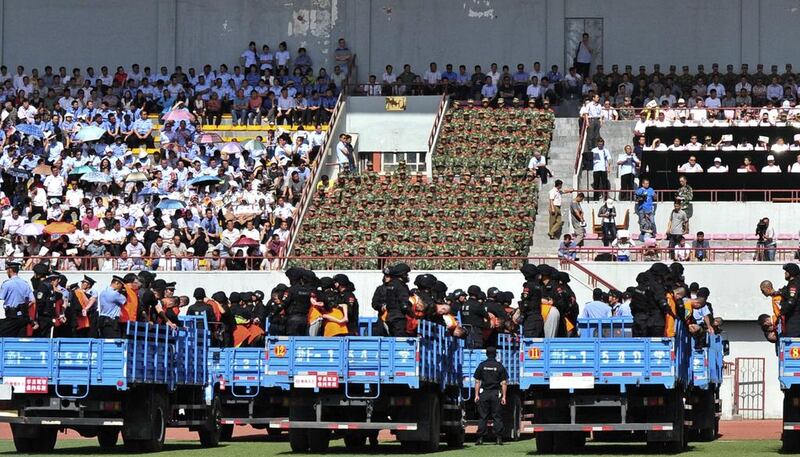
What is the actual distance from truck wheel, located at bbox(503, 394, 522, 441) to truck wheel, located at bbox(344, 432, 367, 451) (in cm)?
262

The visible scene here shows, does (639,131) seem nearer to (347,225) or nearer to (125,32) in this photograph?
(347,225)

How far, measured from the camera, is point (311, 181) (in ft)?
156

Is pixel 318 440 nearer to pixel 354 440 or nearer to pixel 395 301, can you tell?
pixel 354 440

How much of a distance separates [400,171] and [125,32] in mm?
15745

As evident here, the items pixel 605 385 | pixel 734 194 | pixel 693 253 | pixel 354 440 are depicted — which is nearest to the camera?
pixel 605 385

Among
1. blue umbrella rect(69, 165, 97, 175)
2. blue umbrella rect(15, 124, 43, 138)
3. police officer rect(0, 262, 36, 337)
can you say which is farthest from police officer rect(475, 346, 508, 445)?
blue umbrella rect(15, 124, 43, 138)

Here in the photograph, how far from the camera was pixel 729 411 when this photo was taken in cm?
3825

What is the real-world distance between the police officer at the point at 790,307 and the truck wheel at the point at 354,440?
632 centimetres

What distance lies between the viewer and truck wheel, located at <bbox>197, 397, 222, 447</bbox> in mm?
25938

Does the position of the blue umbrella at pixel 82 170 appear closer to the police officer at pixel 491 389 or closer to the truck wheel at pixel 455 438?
the police officer at pixel 491 389

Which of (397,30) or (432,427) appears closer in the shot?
(432,427)

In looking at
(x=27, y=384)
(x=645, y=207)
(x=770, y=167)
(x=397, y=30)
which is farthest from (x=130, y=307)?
(x=397, y=30)

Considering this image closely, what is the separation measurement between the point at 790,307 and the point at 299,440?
6.92 meters

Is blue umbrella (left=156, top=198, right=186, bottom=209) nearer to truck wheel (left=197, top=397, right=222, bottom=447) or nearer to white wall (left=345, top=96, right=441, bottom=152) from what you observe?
white wall (left=345, top=96, right=441, bottom=152)
